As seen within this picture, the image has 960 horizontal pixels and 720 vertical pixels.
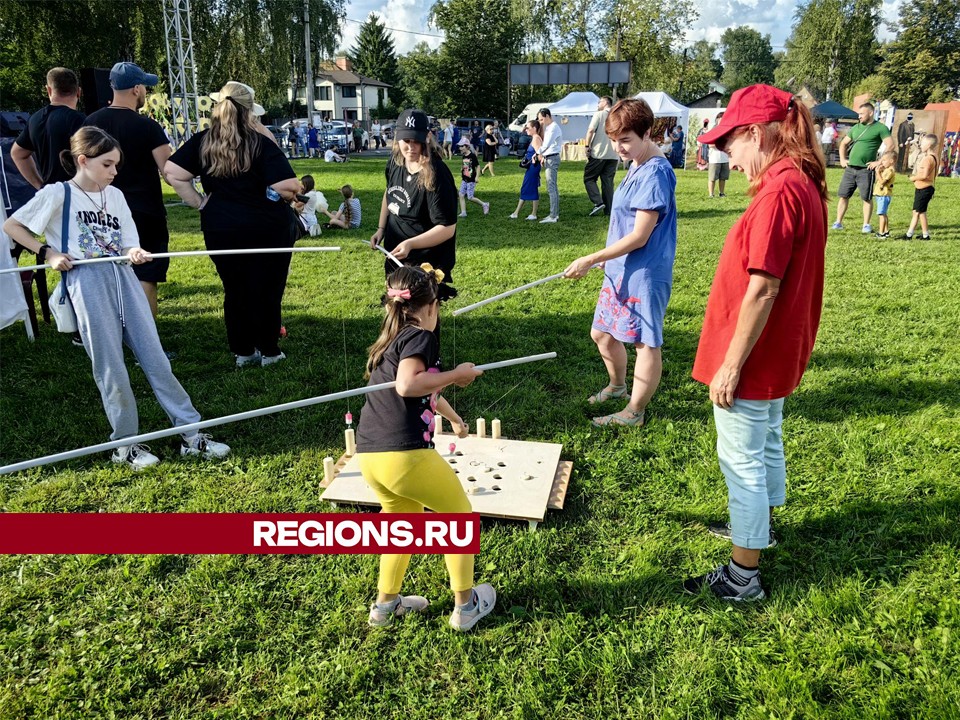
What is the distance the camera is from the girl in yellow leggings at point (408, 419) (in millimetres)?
2627

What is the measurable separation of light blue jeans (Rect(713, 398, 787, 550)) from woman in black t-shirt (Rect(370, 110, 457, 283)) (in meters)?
2.19

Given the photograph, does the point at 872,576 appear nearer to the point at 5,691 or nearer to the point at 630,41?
the point at 5,691

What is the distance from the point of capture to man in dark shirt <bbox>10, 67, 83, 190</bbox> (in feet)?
18.9

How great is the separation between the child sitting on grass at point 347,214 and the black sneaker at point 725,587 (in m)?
9.47

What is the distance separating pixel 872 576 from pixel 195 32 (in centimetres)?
3513

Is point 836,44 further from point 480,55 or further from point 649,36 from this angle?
point 480,55

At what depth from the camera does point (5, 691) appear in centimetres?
261

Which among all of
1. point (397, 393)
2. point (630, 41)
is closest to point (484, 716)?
point (397, 393)

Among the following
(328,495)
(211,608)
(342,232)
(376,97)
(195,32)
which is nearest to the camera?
(211,608)

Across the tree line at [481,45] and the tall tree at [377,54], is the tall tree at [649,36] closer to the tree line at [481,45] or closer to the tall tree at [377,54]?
the tree line at [481,45]

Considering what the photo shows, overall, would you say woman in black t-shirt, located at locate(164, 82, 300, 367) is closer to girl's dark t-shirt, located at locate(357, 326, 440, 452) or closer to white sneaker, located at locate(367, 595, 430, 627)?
girl's dark t-shirt, located at locate(357, 326, 440, 452)

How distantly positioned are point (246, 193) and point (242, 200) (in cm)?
6

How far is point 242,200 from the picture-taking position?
5.18 m

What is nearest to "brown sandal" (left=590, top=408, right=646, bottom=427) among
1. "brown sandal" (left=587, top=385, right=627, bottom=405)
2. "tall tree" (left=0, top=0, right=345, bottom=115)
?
"brown sandal" (left=587, top=385, right=627, bottom=405)
